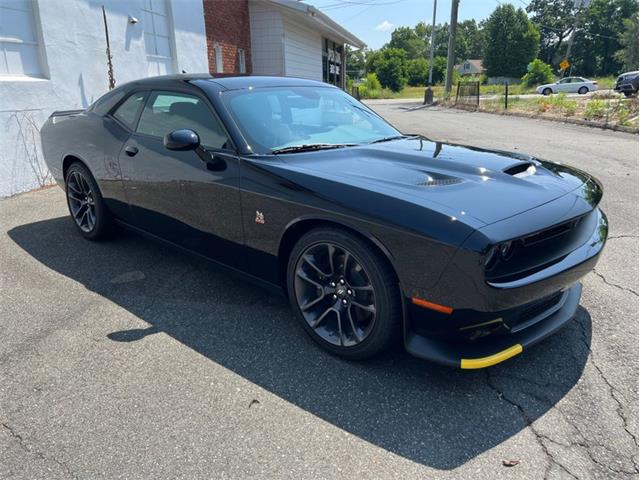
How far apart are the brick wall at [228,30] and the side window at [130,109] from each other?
6.94 meters

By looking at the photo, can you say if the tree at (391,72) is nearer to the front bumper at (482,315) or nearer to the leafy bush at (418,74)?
the leafy bush at (418,74)

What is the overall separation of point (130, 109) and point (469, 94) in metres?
23.5

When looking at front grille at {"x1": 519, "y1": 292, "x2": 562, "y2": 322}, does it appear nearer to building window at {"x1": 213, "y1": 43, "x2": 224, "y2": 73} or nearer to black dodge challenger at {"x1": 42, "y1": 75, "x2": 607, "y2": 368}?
black dodge challenger at {"x1": 42, "y1": 75, "x2": 607, "y2": 368}

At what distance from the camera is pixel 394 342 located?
101 inches

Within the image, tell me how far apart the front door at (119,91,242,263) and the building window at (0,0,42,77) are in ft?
12.3

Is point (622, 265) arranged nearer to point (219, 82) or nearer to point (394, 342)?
point (394, 342)

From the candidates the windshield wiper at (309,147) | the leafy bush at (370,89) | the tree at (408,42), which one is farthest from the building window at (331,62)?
the tree at (408,42)

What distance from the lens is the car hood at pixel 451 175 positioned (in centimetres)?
236

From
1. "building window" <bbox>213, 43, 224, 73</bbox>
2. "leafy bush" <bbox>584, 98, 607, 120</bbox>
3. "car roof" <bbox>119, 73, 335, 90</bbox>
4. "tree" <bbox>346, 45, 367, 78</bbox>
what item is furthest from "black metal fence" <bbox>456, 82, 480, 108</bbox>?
"tree" <bbox>346, 45, 367, 78</bbox>

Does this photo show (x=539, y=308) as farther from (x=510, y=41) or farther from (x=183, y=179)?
(x=510, y=41)

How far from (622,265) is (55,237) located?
5229 mm

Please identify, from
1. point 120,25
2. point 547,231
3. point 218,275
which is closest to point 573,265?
point 547,231

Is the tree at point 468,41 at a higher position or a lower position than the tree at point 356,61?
higher

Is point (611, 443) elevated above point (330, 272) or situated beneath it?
situated beneath
